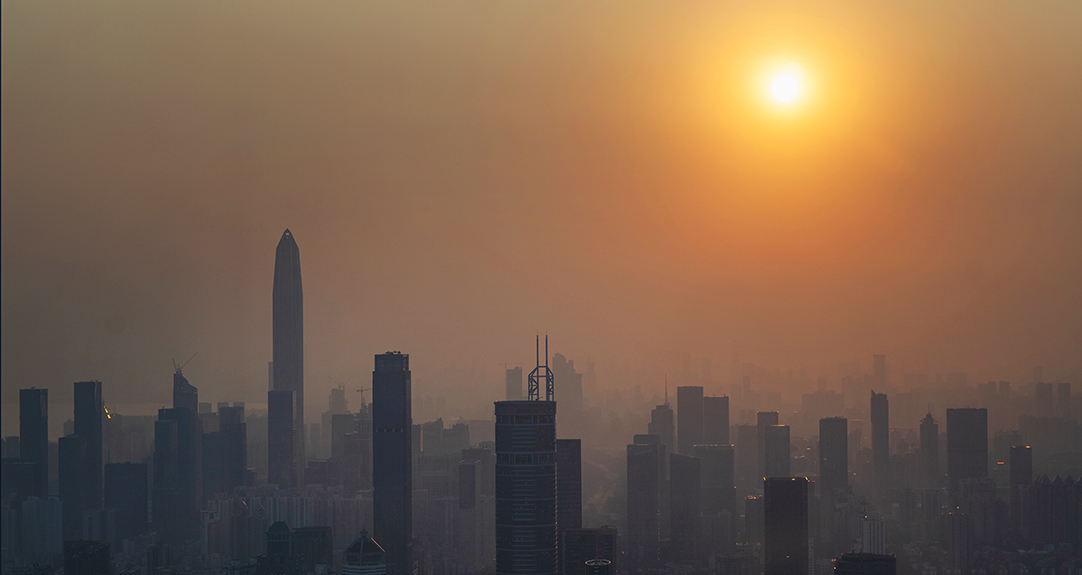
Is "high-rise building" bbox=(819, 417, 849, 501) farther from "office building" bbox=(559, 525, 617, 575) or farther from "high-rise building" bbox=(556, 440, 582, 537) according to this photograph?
"high-rise building" bbox=(556, 440, 582, 537)

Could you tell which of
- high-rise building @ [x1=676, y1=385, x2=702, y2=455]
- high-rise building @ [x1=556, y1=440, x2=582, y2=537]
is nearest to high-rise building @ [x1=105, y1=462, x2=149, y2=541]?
high-rise building @ [x1=556, y1=440, x2=582, y2=537]

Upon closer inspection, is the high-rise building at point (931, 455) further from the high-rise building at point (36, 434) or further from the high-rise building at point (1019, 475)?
the high-rise building at point (36, 434)

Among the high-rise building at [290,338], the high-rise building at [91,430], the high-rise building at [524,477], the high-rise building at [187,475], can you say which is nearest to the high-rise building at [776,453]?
the high-rise building at [524,477]

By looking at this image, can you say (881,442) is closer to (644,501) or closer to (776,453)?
(776,453)

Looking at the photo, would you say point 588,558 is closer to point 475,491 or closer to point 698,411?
point 475,491

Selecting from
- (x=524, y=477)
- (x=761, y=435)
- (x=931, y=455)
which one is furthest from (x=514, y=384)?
(x=931, y=455)

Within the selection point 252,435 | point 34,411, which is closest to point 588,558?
point 252,435

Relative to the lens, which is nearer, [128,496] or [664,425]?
[128,496]
